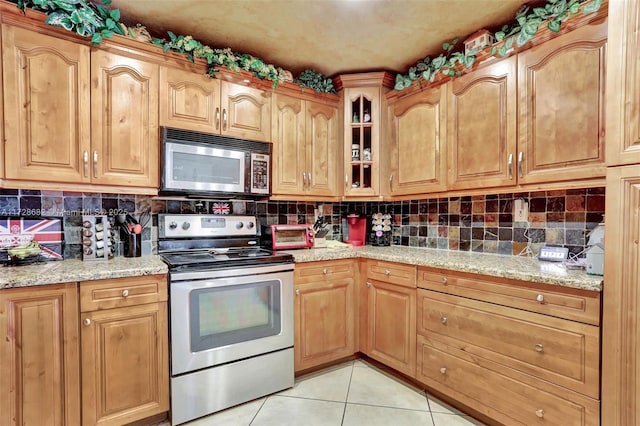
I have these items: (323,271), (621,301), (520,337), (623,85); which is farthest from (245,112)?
(621,301)

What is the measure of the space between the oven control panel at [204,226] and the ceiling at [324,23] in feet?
4.01

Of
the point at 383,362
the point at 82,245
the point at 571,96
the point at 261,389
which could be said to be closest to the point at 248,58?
the point at 82,245

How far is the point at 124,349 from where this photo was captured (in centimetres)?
163

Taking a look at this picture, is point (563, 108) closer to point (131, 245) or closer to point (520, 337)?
point (520, 337)

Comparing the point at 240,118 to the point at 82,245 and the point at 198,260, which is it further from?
the point at 82,245

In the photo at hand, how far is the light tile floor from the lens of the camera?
5.88 feet

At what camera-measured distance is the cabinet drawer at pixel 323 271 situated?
7.22ft

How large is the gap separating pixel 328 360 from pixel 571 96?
2.20 m

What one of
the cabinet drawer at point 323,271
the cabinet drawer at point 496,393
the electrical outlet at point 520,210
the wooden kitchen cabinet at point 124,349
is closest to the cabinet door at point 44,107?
the wooden kitchen cabinet at point 124,349

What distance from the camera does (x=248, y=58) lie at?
2.21 metres

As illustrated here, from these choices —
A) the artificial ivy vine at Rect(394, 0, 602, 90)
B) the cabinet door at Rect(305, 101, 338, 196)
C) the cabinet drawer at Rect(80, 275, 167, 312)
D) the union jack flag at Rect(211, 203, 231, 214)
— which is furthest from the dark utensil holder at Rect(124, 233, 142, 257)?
the artificial ivy vine at Rect(394, 0, 602, 90)

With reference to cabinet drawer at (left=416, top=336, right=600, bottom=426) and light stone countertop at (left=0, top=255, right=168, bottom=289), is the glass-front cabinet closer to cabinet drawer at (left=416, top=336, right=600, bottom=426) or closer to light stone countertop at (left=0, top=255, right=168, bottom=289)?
cabinet drawer at (left=416, top=336, right=600, bottom=426)

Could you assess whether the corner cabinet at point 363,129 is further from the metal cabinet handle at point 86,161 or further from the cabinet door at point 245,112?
the metal cabinet handle at point 86,161

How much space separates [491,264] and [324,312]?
116 centimetres
